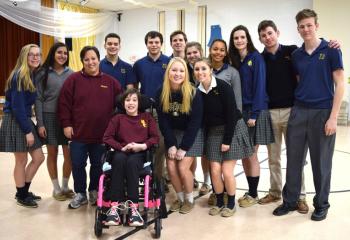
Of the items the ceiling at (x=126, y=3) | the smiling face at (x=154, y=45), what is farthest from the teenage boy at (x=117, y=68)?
the ceiling at (x=126, y=3)

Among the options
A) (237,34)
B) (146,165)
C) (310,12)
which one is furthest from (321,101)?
(146,165)

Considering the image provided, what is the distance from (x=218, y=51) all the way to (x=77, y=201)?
1.72 m

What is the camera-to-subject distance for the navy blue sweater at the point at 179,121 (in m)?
2.78

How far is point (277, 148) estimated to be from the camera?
3.07 meters

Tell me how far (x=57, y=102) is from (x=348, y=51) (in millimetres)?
7231

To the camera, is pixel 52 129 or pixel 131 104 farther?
pixel 52 129

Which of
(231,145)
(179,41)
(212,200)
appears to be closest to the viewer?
(231,145)

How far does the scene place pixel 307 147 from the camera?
2.86 m

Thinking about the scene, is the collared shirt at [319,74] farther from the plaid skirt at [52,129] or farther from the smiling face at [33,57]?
the smiling face at [33,57]

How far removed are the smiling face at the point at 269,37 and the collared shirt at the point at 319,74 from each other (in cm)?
27

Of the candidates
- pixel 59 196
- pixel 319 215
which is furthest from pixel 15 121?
pixel 319 215

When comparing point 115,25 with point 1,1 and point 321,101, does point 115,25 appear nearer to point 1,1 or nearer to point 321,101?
point 1,1

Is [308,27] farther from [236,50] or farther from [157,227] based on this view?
[157,227]

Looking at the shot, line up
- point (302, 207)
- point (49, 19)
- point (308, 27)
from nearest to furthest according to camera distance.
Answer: point (308, 27), point (302, 207), point (49, 19)
